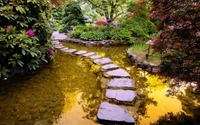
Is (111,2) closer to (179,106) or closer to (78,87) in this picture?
(78,87)

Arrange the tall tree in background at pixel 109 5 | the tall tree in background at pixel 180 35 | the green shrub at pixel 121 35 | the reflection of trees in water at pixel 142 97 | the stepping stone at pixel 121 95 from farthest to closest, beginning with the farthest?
the tall tree in background at pixel 109 5, the green shrub at pixel 121 35, the stepping stone at pixel 121 95, the reflection of trees in water at pixel 142 97, the tall tree in background at pixel 180 35

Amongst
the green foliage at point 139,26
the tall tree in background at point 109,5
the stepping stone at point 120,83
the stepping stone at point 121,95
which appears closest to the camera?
the stepping stone at point 121,95

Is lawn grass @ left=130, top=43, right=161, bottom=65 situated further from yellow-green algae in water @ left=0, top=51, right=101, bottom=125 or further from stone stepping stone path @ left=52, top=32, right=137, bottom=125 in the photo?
yellow-green algae in water @ left=0, top=51, right=101, bottom=125

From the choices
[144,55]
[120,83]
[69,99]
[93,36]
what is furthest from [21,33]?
[93,36]

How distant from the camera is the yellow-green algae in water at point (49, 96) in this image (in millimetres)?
2432

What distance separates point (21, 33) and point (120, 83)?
8.64 feet

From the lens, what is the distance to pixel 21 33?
3.70 meters

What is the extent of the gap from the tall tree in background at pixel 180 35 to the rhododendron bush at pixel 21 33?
9.39ft

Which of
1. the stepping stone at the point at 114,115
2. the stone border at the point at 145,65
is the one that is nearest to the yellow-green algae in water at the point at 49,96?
the stepping stone at the point at 114,115

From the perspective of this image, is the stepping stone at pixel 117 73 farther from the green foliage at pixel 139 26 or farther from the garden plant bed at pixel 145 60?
the green foliage at pixel 139 26

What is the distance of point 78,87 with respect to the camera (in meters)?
3.45

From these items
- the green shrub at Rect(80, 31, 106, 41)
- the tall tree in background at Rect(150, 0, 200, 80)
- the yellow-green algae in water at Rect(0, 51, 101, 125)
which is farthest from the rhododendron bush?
the green shrub at Rect(80, 31, 106, 41)

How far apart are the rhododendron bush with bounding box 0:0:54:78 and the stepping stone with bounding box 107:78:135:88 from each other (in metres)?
1.95

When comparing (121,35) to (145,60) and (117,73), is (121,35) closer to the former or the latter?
(145,60)
